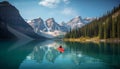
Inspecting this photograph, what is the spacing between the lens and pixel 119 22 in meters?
112

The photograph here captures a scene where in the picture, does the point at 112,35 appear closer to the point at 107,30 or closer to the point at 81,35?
the point at 107,30

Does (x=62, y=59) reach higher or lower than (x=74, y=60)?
lower

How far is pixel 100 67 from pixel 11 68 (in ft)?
48.6

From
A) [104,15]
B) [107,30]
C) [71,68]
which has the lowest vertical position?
[71,68]

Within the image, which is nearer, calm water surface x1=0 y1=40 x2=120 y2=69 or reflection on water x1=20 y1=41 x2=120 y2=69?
calm water surface x1=0 y1=40 x2=120 y2=69

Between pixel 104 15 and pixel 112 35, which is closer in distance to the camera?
pixel 112 35

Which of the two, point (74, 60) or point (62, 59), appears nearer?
point (74, 60)

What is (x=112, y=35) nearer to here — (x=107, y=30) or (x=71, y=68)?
(x=107, y=30)

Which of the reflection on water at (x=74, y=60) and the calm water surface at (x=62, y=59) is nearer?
the calm water surface at (x=62, y=59)

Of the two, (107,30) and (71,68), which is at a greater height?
(107,30)

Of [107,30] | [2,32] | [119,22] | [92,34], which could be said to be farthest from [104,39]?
[2,32]

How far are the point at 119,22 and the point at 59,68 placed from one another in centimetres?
9720

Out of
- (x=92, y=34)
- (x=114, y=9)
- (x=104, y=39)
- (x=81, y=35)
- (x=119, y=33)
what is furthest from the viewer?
(x=114, y=9)

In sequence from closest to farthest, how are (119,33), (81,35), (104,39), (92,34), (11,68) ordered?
(11,68) < (119,33) < (104,39) < (92,34) < (81,35)
